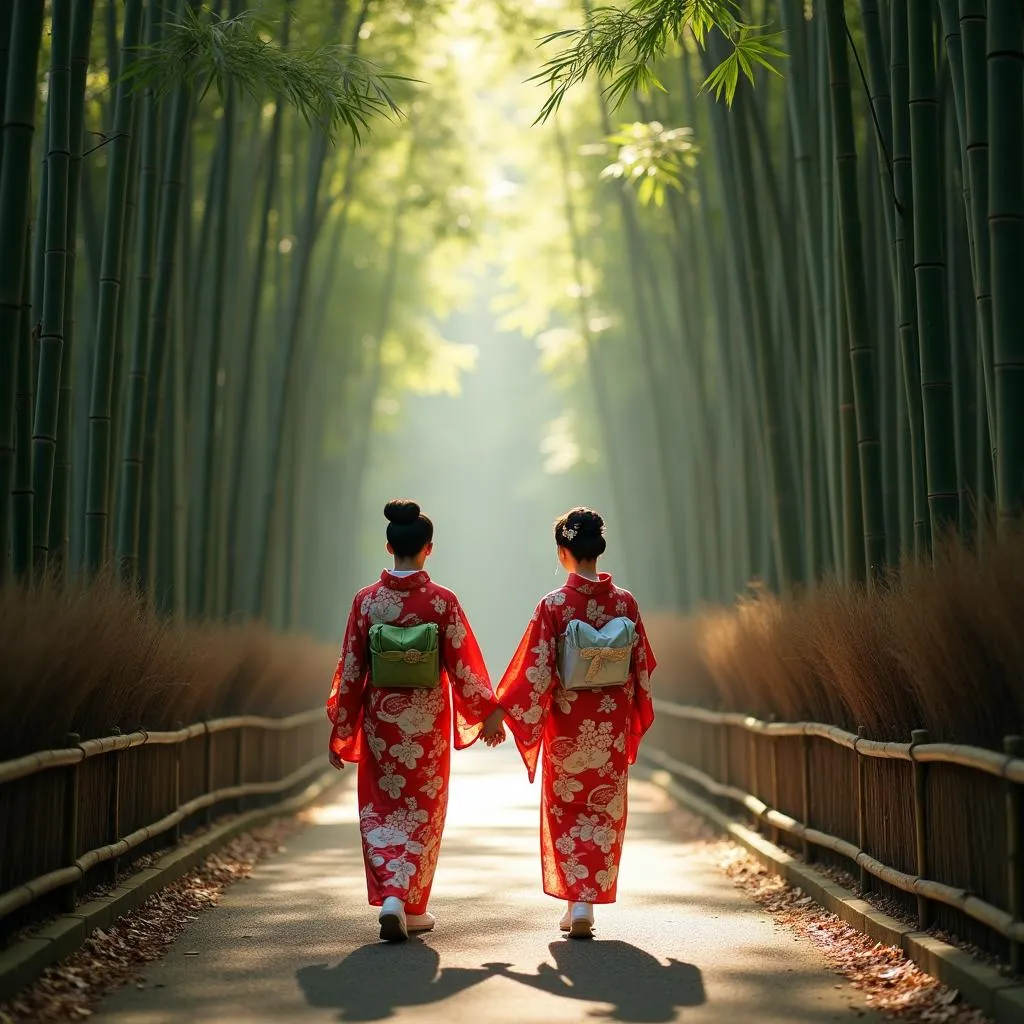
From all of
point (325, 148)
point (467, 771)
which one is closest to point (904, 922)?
point (325, 148)

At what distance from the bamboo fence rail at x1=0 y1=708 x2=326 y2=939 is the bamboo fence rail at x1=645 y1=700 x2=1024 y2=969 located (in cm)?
239

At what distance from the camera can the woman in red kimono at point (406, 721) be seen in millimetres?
5047

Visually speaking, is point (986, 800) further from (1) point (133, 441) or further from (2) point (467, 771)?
(2) point (467, 771)

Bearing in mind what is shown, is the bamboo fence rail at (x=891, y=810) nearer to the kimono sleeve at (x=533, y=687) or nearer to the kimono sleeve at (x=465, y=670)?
the kimono sleeve at (x=533, y=687)

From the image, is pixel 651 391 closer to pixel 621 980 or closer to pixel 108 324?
pixel 108 324

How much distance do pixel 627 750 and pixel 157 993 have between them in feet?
5.95

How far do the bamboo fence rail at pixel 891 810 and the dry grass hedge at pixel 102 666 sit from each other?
7.77 feet

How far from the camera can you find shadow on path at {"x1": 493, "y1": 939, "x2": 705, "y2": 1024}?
3.91m

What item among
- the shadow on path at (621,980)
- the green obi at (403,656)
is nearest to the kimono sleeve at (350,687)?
the green obi at (403,656)

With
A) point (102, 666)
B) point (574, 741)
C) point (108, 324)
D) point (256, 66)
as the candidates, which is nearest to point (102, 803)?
point (102, 666)

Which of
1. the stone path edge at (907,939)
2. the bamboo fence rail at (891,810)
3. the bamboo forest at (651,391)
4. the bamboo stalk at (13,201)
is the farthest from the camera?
the bamboo stalk at (13,201)

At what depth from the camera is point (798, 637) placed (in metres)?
6.14

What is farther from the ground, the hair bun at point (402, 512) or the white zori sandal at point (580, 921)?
the hair bun at point (402, 512)

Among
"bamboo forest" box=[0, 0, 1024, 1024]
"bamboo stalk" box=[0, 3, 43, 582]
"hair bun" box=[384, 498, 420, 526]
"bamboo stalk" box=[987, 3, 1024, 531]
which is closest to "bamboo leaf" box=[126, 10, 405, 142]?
"bamboo forest" box=[0, 0, 1024, 1024]
